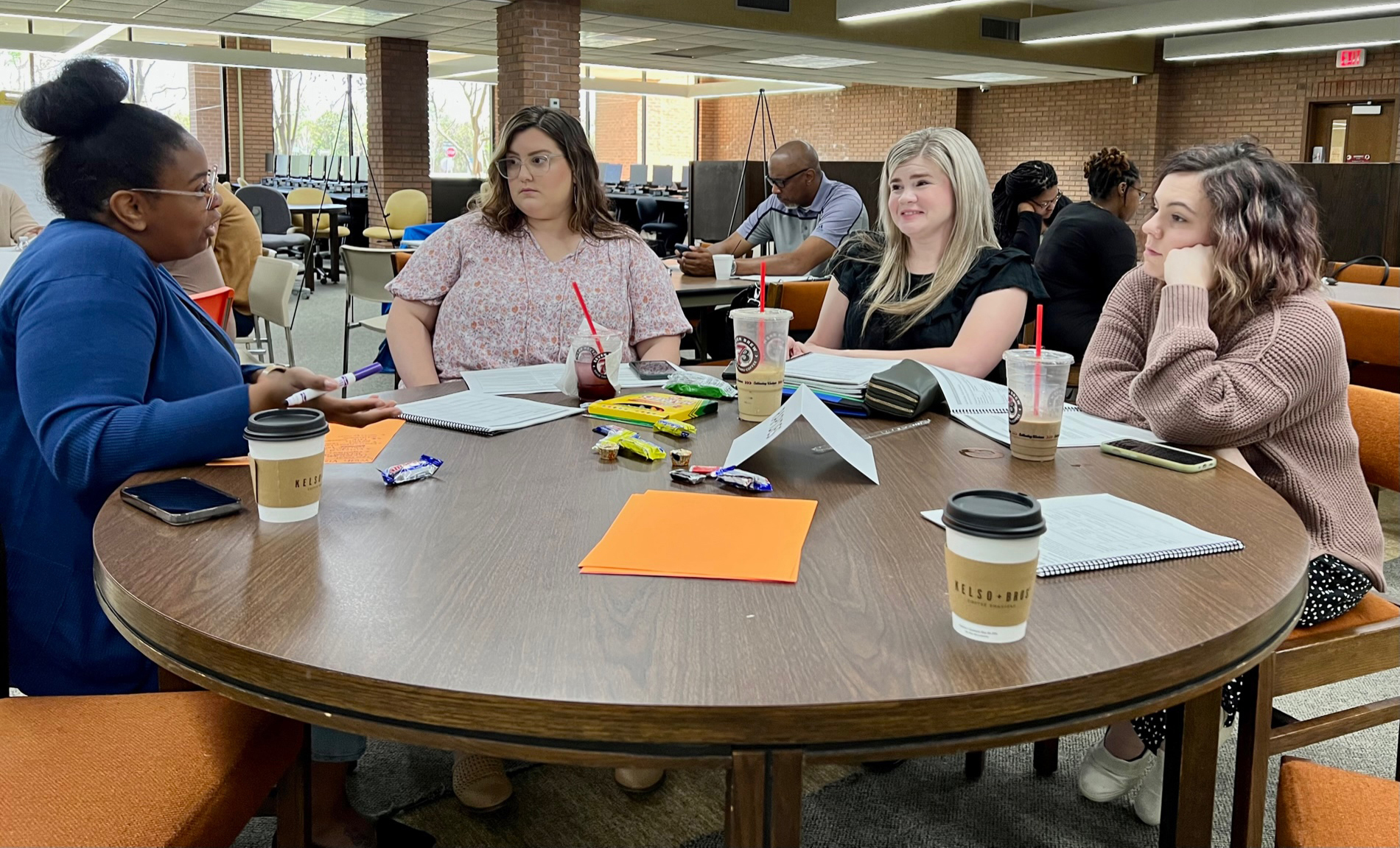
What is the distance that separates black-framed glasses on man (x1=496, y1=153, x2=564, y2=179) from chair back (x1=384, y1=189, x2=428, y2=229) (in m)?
9.54

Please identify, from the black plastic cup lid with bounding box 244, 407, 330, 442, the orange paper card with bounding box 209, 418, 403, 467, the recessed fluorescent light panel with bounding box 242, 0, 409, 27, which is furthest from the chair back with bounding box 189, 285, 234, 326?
the recessed fluorescent light panel with bounding box 242, 0, 409, 27

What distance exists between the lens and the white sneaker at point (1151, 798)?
1.78 metres

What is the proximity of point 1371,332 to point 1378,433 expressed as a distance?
1889 millimetres

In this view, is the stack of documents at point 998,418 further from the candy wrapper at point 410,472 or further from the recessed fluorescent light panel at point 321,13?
the recessed fluorescent light panel at point 321,13

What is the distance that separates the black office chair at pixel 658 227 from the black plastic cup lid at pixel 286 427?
10338mm

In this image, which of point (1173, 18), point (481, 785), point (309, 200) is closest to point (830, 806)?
point (481, 785)

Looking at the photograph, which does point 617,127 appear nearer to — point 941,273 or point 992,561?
point 941,273

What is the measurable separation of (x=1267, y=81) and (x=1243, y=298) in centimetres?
1418

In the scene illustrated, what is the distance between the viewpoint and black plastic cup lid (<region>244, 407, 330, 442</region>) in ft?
3.72

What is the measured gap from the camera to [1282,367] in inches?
60.6

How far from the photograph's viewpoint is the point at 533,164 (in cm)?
243

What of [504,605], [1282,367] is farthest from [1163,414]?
[504,605]

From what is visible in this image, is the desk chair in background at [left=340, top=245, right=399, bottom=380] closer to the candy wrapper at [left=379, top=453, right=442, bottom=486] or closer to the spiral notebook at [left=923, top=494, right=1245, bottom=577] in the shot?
the candy wrapper at [left=379, top=453, right=442, bottom=486]

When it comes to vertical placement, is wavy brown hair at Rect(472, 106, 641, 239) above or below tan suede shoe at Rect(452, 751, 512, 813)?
above
